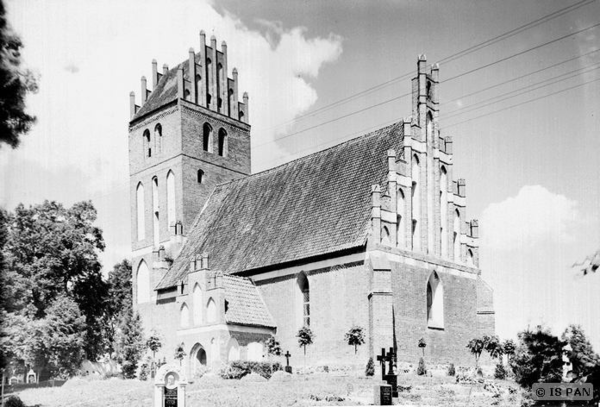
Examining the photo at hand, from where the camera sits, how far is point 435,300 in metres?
37.1

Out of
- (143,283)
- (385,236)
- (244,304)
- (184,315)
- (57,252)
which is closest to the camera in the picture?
(385,236)

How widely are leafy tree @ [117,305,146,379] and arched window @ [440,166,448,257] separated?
19.4 m

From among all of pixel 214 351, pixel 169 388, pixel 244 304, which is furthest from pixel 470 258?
pixel 169 388

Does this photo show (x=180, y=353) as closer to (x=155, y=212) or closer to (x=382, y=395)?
(x=155, y=212)

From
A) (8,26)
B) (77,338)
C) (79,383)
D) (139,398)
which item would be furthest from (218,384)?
(77,338)

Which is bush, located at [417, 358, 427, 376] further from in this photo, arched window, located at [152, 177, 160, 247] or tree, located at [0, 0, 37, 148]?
arched window, located at [152, 177, 160, 247]

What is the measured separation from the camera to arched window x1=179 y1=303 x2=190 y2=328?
38341mm

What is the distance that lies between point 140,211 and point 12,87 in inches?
1304

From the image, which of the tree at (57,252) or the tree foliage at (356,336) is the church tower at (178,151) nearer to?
the tree at (57,252)

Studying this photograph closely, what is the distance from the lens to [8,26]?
16906mm

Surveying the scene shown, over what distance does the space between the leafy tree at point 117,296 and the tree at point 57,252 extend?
36.6ft

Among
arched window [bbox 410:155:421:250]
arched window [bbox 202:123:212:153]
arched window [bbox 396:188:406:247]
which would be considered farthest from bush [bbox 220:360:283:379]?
arched window [bbox 202:123:212:153]

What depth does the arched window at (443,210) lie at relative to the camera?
3788cm

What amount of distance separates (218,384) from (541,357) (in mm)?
13687
